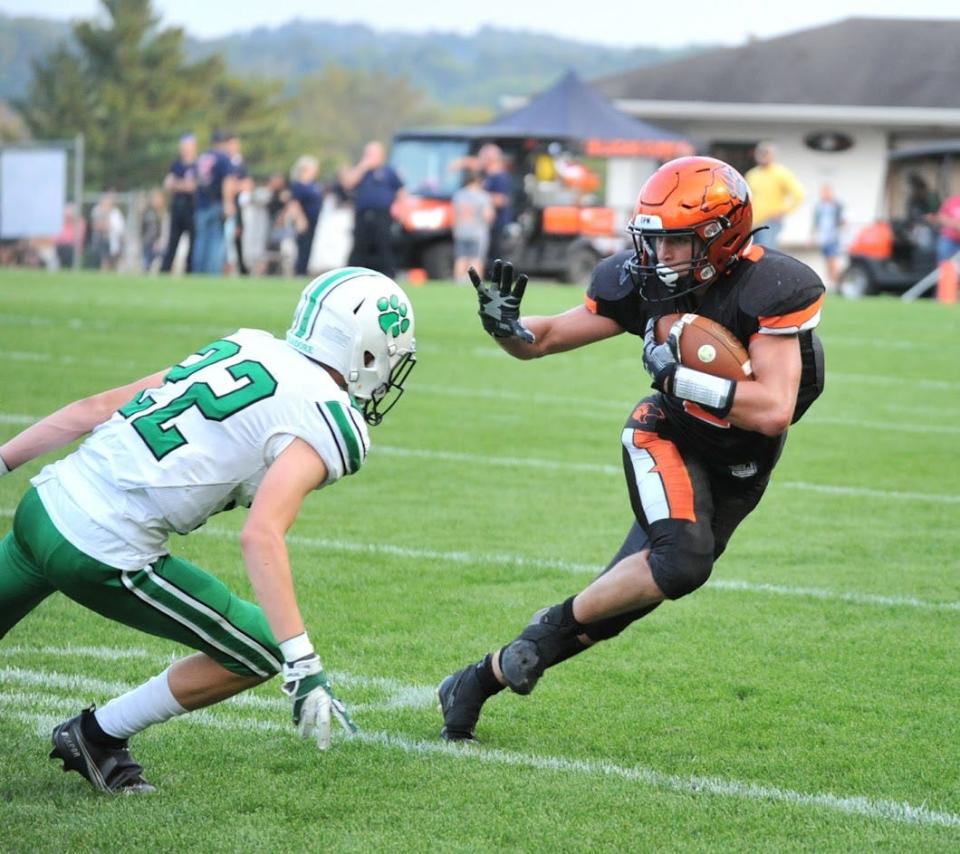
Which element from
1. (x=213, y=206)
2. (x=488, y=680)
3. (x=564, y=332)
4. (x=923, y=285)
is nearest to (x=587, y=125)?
(x=923, y=285)

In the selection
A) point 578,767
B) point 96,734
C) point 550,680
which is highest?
point 96,734

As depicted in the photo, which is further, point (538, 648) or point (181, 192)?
point (181, 192)

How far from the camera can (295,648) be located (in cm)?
319

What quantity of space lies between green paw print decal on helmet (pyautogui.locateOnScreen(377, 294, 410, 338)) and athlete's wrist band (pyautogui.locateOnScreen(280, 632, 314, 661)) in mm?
713

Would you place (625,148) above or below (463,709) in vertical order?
below

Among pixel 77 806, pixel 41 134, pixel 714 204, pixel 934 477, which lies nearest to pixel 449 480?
pixel 934 477

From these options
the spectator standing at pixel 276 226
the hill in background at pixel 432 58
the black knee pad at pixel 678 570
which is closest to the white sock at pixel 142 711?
the black knee pad at pixel 678 570

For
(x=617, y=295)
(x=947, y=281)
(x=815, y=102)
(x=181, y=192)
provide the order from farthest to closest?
(x=815, y=102) → (x=181, y=192) → (x=947, y=281) → (x=617, y=295)

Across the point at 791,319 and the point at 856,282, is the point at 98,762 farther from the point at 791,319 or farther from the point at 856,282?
the point at 856,282

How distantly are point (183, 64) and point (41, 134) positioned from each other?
7.10 meters

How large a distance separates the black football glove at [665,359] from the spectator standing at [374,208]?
1557 centimetres

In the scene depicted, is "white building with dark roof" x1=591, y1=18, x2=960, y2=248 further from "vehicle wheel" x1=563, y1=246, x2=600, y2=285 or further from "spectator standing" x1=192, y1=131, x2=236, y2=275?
"spectator standing" x1=192, y1=131, x2=236, y2=275

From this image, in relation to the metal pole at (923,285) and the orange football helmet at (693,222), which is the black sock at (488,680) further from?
the metal pole at (923,285)

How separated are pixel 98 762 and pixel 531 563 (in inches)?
104
